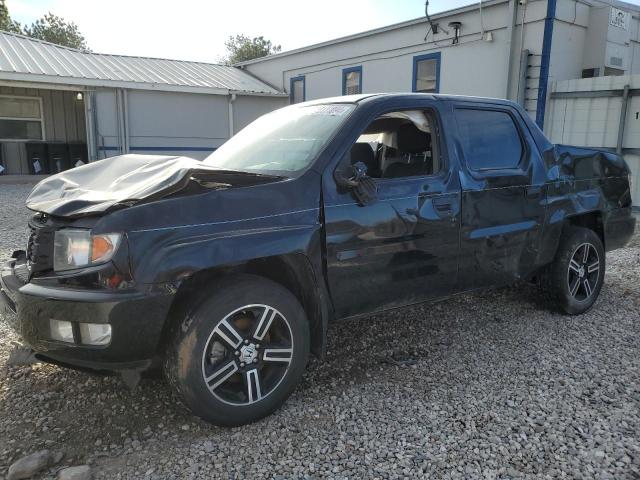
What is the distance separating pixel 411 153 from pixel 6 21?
47.1 m

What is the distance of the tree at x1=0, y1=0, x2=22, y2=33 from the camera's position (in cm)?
3662

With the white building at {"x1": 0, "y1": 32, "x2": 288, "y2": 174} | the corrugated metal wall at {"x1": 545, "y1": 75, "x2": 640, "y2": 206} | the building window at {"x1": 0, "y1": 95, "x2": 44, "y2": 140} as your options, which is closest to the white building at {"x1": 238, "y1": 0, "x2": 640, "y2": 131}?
the corrugated metal wall at {"x1": 545, "y1": 75, "x2": 640, "y2": 206}

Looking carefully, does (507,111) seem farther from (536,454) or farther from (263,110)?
(263,110)

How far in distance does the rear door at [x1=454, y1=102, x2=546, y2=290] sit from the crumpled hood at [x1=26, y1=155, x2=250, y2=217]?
6.33ft

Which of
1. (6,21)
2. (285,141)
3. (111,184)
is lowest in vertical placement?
(111,184)

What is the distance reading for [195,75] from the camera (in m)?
18.4

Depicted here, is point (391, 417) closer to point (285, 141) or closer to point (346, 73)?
point (285, 141)

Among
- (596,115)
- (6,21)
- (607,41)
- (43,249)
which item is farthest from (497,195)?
(6,21)

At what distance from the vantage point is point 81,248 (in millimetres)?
2617

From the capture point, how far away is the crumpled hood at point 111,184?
2.66m

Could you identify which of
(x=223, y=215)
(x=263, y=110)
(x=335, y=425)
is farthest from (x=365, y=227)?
(x=263, y=110)

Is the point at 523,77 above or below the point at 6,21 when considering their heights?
below

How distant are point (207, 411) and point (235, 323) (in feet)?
1.59

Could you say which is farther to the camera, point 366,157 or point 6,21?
point 6,21
